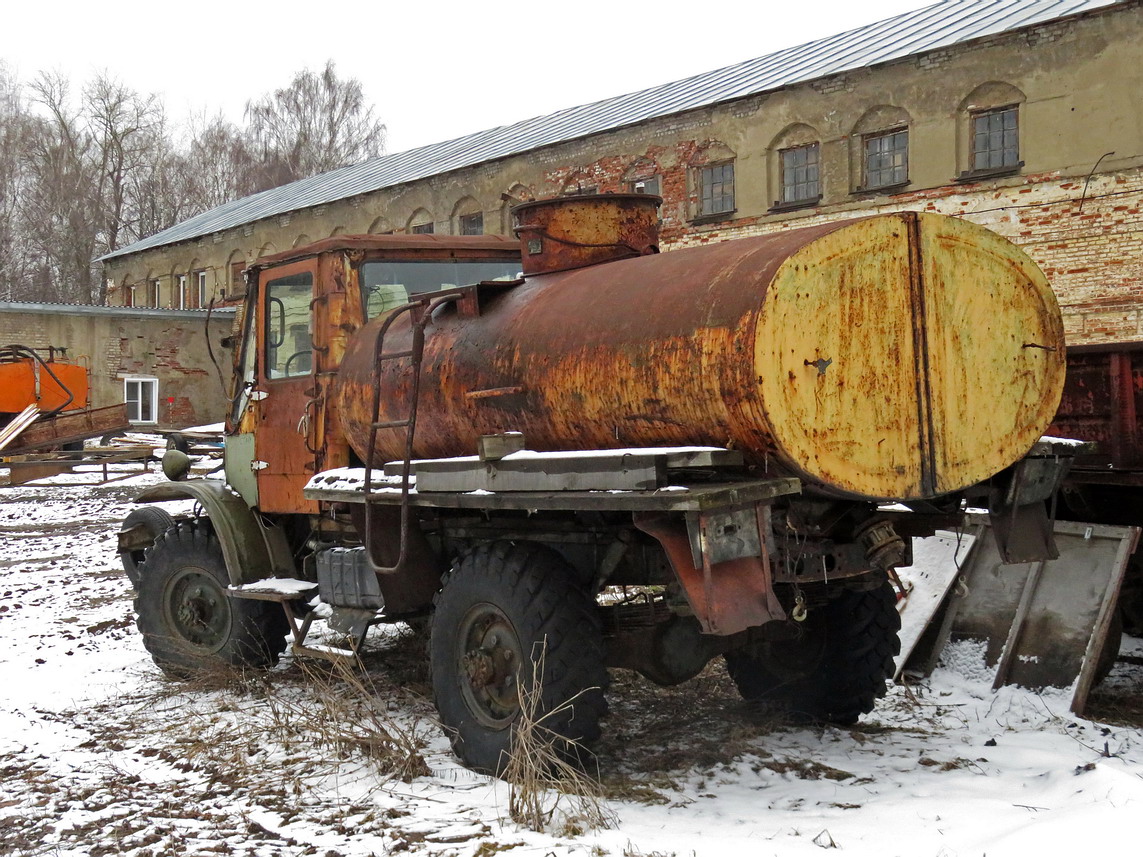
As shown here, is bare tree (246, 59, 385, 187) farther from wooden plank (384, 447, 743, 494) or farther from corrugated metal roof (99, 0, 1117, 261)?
wooden plank (384, 447, 743, 494)

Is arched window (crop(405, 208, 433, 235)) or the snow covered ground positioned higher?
arched window (crop(405, 208, 433, 235))

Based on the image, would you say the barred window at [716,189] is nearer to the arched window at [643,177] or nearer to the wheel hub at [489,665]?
the arched window at [643,177]

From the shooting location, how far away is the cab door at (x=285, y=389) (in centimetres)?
677

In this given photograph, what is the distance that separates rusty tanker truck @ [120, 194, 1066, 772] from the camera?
4.28 metres

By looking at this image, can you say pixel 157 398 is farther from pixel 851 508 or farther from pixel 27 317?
pixel 851 508

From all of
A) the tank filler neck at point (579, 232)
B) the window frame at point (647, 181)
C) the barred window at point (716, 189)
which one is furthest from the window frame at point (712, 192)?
the tank filler neck at point (579, 232)

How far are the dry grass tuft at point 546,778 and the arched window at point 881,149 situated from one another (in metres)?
16.5

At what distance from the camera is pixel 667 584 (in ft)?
15.9

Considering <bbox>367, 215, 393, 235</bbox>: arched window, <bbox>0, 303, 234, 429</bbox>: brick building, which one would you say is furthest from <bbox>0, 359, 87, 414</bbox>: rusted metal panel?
<bbox>367, 215, 393, 235</bbox>: arched window

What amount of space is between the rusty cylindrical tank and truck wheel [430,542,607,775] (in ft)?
1.93

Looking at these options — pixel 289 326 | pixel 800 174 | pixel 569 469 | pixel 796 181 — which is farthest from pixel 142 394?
pixel 569 469

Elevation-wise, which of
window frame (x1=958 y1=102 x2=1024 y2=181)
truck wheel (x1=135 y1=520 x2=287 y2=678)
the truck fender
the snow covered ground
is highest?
window frame (x1=958 y1=102 x2=1024 y2=181)

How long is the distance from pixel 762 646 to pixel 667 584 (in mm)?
1229

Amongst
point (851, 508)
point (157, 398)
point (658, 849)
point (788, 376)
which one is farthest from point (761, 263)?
point (157, 398)
